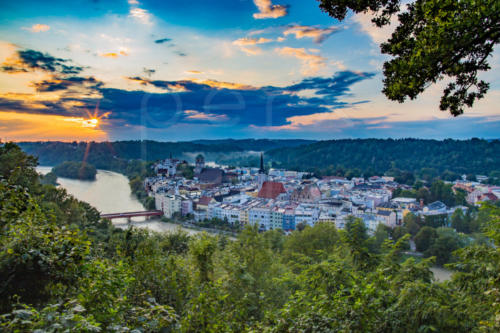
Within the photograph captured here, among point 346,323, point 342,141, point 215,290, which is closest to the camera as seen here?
point 346,323

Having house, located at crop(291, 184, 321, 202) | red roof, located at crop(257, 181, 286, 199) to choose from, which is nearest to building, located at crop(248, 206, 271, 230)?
red roof, located at crop(257, 181, 286, 199)

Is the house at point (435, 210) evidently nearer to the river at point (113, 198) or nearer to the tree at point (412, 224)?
the tree at point (412, 224)

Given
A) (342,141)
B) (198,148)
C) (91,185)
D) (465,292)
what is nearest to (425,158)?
(342,141)

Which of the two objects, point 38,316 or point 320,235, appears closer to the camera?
point 38,316

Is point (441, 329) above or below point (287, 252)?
above

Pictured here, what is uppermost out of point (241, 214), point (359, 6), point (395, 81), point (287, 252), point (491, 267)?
point (359, 6)

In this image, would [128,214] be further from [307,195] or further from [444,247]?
[444,247]

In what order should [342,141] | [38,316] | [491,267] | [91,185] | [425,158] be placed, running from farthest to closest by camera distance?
[342,141], [425,158], [91,185], [491,267], [38,316]

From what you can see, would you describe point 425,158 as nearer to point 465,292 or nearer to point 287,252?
point 287,252

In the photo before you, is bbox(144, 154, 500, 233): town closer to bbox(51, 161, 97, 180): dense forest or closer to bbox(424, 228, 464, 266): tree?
bbox(424, 228, 464, 266): tree
